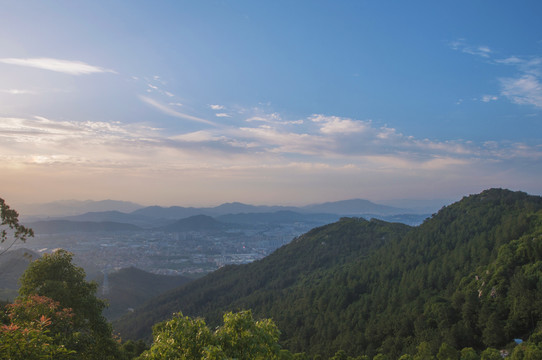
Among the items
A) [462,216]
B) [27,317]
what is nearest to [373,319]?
[462,216]

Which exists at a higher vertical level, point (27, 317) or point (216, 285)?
point (27, 317)

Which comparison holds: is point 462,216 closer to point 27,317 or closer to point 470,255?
point 470,255

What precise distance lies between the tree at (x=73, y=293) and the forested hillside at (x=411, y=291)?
26.9 metres

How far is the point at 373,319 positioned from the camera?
4453 centimetres

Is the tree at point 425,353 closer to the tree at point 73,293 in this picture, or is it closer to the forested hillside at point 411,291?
the forested hillside at point 411,291

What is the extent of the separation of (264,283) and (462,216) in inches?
2075

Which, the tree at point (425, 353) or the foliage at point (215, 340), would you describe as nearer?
the foliage at point (215, 340)

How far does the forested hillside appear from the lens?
3100 cm

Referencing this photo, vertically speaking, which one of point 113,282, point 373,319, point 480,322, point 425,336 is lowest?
point 113,282

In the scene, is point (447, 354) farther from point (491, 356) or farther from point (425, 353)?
point (491, 356)

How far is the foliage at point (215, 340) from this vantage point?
9.46 metres

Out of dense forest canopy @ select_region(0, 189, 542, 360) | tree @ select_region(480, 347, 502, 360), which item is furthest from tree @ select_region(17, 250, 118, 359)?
tree @ select_region(480, 347, 502, 360)

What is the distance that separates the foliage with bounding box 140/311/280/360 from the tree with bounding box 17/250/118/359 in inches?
426

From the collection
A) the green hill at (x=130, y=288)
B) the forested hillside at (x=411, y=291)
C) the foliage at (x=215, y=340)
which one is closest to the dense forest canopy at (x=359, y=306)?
the foliage at (x=215, y=340)
